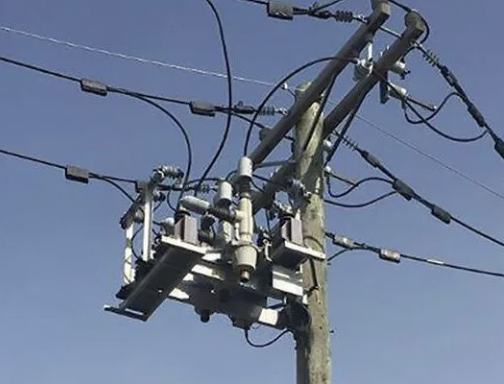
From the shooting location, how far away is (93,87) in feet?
34.6

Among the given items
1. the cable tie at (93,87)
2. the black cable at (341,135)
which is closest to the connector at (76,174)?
the cable tie at (93,87)

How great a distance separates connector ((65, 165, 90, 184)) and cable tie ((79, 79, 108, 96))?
2.48 feet

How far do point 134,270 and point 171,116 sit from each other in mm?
1875

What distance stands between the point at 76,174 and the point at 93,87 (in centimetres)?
85

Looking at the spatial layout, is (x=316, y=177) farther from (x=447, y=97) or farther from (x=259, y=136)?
(x=447, y=97)

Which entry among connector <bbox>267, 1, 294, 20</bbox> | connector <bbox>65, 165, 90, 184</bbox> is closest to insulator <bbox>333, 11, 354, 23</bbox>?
connector <bbox>267, 1, 294, 20</bbox>

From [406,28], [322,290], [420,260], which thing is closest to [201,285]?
[322,290]

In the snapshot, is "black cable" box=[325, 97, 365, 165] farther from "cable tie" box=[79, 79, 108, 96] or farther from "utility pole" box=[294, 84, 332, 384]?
"cable tie" box=[79, 79, 108, 96]

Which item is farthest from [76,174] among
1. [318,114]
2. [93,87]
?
[318,114]

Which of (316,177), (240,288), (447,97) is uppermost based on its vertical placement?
(447,97)

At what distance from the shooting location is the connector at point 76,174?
34.9ft

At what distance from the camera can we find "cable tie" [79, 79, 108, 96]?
34.4 feet

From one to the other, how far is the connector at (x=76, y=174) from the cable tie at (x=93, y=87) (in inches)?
29.7

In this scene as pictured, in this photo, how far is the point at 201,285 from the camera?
903 centimetres
